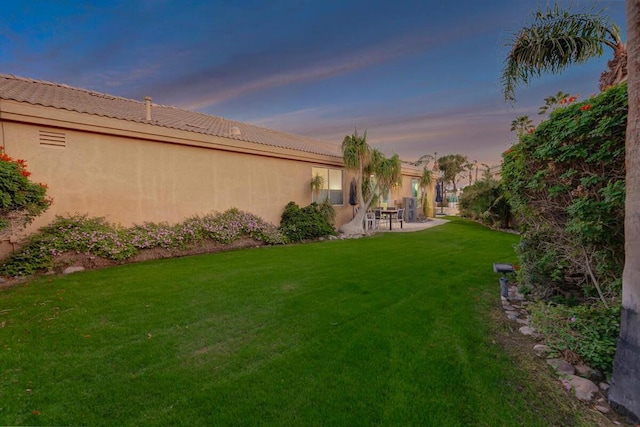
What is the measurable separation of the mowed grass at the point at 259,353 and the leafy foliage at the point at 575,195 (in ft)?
3.67

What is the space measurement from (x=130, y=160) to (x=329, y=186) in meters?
7.73

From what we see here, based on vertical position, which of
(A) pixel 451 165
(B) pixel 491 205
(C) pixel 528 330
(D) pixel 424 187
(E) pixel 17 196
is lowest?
(C) pixel 528 330

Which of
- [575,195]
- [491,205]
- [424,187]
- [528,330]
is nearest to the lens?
[575,195]

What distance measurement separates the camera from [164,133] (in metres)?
7.88

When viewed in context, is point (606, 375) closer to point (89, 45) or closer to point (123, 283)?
point (123, 283)

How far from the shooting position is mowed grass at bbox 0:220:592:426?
2119 mm

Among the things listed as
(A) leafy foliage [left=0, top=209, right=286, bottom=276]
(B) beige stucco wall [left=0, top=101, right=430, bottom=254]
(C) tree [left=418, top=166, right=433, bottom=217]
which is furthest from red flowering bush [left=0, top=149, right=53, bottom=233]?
(C) tree [left=418, top=166, right=433, bottom=217]

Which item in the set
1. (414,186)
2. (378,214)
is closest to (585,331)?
(378,214)

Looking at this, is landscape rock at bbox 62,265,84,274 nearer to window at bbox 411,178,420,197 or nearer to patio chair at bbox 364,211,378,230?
patio chair at bbox 364,211,378,230

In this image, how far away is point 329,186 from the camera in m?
12.9

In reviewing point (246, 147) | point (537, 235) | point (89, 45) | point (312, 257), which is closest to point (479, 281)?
point (537, 235)

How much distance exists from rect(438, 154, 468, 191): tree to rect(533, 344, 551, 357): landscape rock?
40046 millimetres

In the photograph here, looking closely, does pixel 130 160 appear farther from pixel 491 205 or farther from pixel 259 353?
pixel 491 205

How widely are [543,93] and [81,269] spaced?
11831mm
